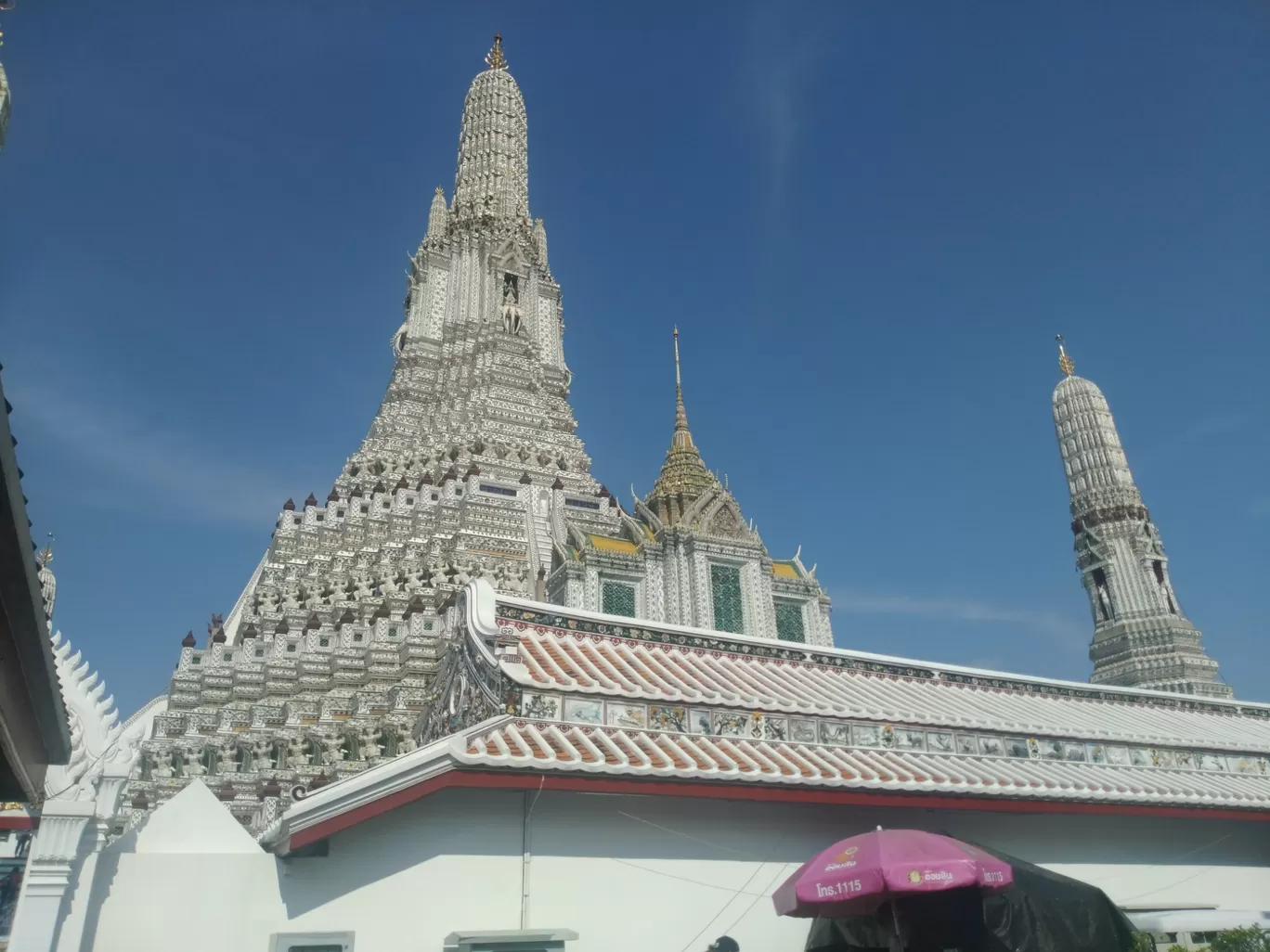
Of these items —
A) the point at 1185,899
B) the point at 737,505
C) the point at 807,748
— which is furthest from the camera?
the point at 737,505

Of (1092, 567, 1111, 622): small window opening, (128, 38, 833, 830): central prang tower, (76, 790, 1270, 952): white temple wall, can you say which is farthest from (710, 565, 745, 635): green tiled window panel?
(1092, 567, 1111, 622): small window opening

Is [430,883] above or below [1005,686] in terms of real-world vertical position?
below

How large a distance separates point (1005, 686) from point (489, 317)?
30.9m

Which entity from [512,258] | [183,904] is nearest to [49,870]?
[183,904]

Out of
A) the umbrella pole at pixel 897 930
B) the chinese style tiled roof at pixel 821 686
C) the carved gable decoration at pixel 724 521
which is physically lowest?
the umbrella pole at pixel 897 930

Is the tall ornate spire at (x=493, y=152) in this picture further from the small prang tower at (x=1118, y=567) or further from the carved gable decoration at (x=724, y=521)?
the small prang tower at (x=1118, y=567)

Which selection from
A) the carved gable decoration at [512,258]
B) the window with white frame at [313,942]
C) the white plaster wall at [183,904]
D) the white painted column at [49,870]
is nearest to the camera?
the white painted column at [49,870]

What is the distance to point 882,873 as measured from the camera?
21.7 feet

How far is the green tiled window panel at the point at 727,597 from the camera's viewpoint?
26359 mm

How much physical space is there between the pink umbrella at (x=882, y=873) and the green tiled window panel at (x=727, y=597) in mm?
18511

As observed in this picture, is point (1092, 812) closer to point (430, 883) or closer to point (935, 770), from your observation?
point (935, 770)

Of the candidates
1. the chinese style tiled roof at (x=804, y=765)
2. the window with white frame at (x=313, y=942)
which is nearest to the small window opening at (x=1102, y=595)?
the chinese style tiled roof at (x=804, y=765)

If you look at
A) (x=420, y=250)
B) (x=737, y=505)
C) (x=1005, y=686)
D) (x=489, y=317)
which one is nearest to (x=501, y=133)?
(x=420, y=250)

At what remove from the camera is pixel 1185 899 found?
1142 centimetres
